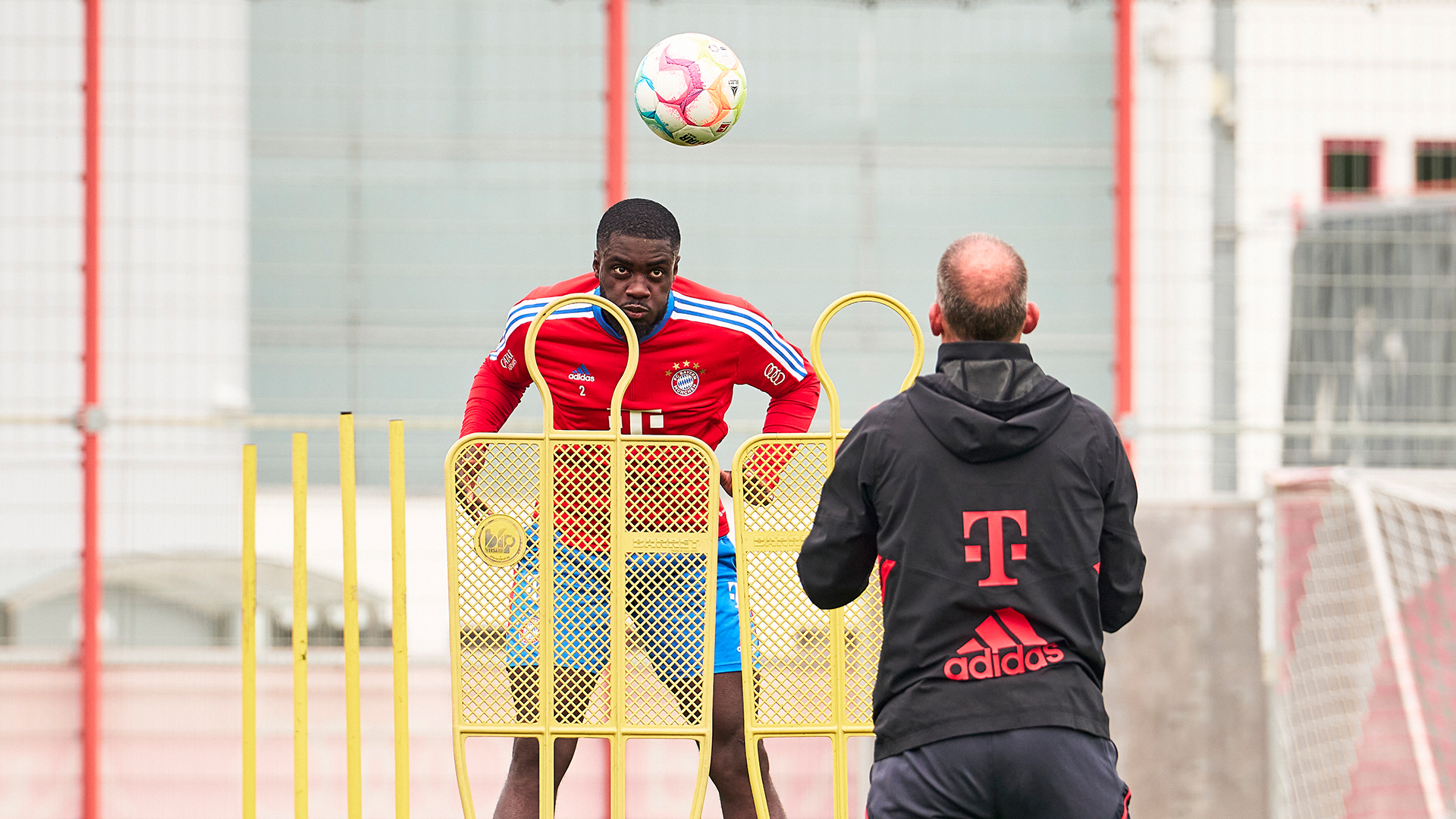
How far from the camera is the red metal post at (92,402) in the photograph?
6.04 m

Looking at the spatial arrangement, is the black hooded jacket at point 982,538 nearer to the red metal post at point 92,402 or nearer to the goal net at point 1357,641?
the goal net at point 1357,641

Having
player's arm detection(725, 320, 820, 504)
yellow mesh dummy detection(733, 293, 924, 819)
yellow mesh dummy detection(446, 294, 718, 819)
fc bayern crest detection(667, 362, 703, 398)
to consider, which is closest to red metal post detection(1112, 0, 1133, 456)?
player's arm detection(725, 320, 820, 504)

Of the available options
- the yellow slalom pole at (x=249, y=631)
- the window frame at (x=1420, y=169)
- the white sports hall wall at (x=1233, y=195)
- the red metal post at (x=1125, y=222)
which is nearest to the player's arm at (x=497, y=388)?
the yellow slalom pole at (x=249, y=631)

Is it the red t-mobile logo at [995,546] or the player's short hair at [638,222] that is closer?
the red t-mobile logo at [995,546]

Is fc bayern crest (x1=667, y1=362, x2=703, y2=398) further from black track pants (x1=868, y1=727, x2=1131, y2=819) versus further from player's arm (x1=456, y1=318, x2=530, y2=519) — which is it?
black track pants (x1=868, y1=727, x2=1131, y2=819)

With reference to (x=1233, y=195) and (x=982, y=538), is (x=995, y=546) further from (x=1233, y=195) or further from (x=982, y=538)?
(x=1233, y=195)

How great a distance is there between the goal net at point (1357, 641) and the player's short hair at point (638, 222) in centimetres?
361

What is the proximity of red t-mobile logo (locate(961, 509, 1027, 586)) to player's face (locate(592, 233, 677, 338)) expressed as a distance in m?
1.44

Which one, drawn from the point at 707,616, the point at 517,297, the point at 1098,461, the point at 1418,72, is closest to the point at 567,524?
the point at 707,616

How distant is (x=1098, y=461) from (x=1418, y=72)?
4.73 metres

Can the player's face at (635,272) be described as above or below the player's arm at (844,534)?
above

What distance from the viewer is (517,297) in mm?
6305

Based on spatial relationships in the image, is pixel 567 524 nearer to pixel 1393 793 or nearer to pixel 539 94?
pixel 539 94

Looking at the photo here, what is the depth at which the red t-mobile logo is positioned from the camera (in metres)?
2.64
